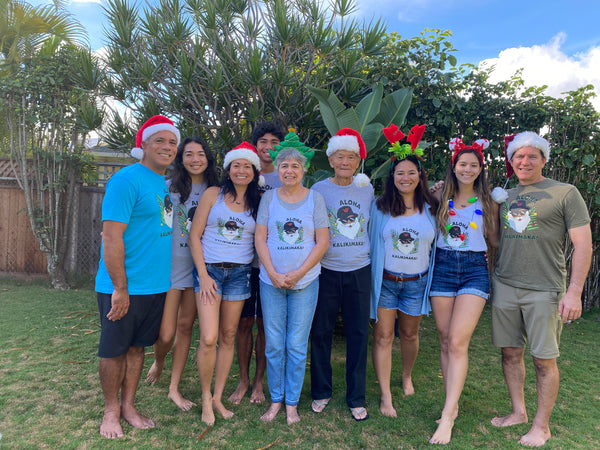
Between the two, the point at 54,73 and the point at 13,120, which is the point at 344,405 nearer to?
the point at 54,73

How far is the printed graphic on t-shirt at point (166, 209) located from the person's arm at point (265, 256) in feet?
1.99

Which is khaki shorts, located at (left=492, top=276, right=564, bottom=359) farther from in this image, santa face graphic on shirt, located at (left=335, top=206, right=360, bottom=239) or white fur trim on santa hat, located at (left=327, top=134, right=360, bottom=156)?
white fur trim on santa hat, located at (left=327, top=134, right=360, bottom=156)

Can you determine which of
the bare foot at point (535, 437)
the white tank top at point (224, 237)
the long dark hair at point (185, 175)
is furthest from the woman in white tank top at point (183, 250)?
the bare foot at point (535, 437)

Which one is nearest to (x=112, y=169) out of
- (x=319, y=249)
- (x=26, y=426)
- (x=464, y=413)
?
(x=26, y=426)

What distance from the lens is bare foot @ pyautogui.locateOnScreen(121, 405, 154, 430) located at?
8.62 feet

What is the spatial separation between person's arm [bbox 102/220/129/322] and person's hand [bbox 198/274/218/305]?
0.49 metres

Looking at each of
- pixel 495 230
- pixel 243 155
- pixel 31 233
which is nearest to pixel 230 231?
pixel 243 155

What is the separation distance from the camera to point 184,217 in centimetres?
293

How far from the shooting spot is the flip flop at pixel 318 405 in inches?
115

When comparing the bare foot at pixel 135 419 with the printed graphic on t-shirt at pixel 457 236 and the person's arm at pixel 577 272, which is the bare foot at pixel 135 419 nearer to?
the printed graphic on t-shirt at pixel 457 236

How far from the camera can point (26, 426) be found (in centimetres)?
259

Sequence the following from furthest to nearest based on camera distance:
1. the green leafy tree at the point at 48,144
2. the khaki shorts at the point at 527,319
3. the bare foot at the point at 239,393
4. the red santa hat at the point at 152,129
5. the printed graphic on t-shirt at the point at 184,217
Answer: the green leafy tree at the point at 48,144 → the bare foot at the point at 239,393 → the printed graphic on t-shirt at the point at 184,217 → the red santa hat at the point at 152,129 → the khaki shorts at the point at 527,319

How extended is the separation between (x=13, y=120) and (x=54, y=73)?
1164 mm

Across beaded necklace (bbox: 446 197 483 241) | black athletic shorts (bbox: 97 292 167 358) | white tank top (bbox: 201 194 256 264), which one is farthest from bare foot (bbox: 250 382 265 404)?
beaded necklace (bbox: 446 197 483 241)
